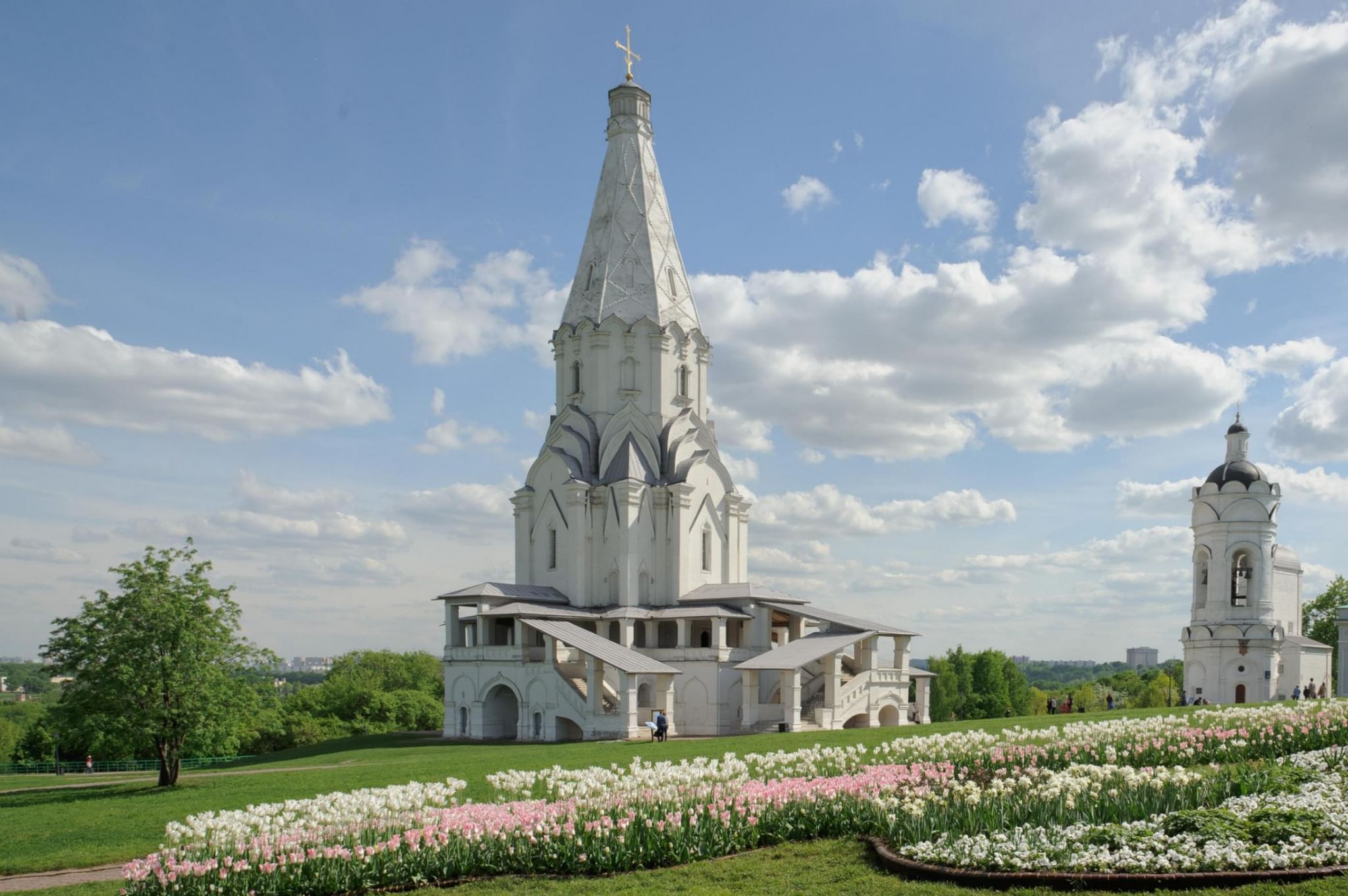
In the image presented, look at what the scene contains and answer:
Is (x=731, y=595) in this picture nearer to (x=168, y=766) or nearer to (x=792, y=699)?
(x=792, y=699)

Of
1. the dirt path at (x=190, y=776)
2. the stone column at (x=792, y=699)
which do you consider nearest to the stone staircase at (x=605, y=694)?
the stone column at (x=792, y=699)

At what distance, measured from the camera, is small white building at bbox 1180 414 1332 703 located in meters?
43.5

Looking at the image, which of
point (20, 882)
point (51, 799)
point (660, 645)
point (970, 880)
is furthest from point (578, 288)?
point (970, 880)

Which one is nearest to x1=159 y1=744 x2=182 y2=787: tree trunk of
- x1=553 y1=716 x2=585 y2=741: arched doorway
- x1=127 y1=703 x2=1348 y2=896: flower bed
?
x1=127 y1=703 x2=1348 y2=896: flower bed

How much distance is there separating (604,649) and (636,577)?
7351 mm

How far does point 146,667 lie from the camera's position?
79.1 ft

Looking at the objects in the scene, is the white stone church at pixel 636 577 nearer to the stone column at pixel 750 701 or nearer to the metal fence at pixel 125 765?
the stone column at pixel 750 701

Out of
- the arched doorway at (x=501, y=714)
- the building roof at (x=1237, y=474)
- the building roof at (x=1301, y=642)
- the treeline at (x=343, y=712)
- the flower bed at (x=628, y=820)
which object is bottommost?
the treeline at (x=343, y=712)

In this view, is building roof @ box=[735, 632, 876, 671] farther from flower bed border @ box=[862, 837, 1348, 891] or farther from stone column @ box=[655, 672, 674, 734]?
flower bed border @ box=[862, 837, 1348, 891]

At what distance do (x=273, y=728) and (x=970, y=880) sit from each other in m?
51.9

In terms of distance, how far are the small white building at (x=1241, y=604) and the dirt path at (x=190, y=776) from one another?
1346 inches

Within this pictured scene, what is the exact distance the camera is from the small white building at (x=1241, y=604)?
43500 mm

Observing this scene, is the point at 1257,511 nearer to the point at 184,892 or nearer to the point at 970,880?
the point at 970,880

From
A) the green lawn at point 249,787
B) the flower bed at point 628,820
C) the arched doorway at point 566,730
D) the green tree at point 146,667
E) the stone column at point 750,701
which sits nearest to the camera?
the flower bed at point 628,820
